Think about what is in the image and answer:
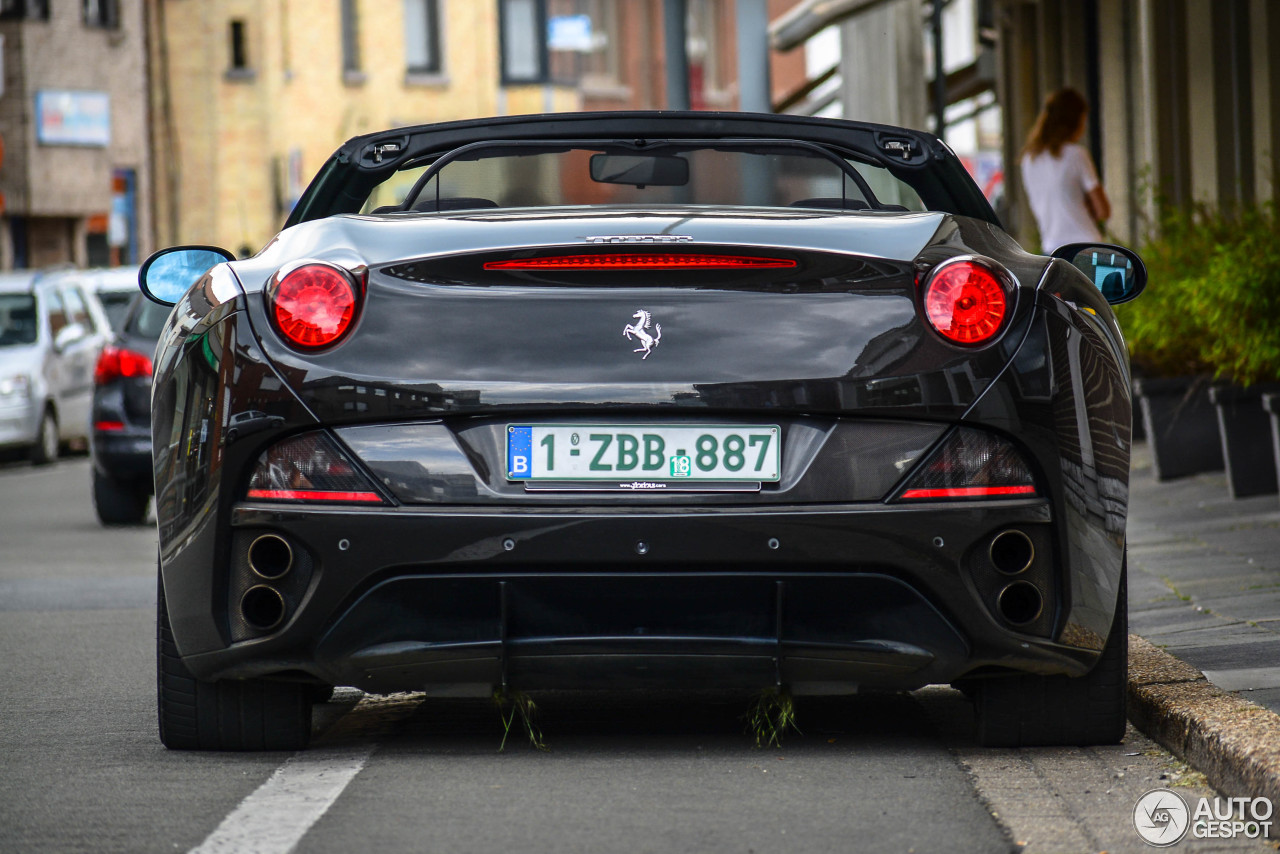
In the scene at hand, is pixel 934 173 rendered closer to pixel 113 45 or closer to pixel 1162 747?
pixel 1162 747

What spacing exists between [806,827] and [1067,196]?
26.5 feet

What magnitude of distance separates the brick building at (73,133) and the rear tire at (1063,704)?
33929 millimetres

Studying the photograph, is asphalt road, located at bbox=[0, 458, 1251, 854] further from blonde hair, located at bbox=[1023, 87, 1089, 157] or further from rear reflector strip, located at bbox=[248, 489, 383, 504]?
blonde hair, located at bbox=[1023, 87, 1089, 157]

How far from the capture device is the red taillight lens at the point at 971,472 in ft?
14.4

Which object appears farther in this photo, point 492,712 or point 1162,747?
point 492,712

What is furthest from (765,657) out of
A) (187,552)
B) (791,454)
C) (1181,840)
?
(187,552)

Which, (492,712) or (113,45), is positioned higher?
(113,45)

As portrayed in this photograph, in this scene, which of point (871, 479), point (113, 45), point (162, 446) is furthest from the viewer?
point (113, 45)

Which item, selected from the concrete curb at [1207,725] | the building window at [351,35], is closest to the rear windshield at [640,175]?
the concrete curb at [1207,725]

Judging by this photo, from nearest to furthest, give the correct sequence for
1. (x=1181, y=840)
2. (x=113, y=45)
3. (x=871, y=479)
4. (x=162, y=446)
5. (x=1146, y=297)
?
(x=1181, y=840)
(x=871, y=479)
(x=162, y=446)
(x=1146, y=297)
(x=113, y=45)

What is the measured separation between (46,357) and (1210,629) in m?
14.4

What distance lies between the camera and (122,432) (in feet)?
41.4

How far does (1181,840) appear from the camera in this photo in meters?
4.02

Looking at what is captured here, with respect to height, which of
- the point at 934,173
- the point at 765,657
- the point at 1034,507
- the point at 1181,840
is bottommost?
the point at 1181,840
